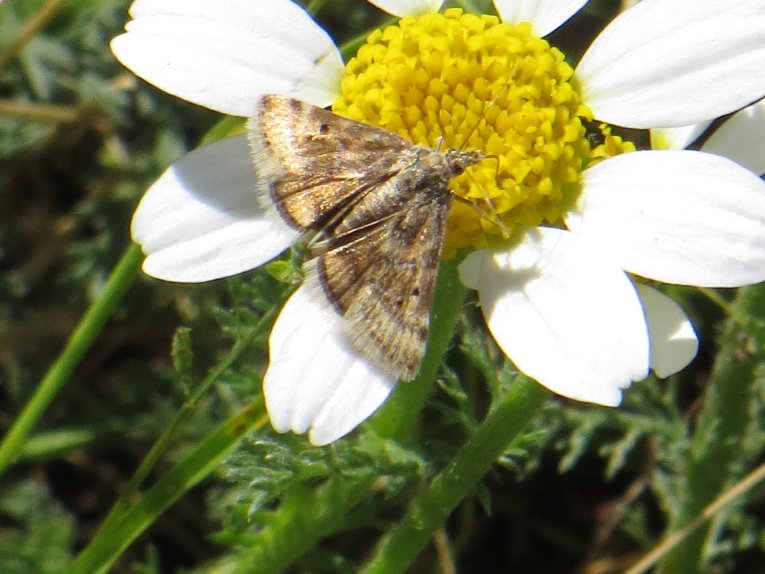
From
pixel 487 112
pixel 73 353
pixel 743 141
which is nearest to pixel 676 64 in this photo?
pixel 743 141

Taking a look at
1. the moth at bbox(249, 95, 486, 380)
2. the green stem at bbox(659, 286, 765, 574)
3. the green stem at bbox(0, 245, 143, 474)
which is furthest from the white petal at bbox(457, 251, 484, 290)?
the green stem at bbox(659, 286, 765, 574)

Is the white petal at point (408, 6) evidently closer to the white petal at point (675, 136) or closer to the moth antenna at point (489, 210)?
the moth antenna at point (489, 210)

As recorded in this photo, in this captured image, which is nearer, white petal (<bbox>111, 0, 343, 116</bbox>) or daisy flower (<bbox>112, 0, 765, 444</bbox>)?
daisy flower (<bbox>112, 0, 765, 444</bbox>)

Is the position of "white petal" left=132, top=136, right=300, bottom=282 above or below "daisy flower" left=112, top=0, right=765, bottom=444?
below

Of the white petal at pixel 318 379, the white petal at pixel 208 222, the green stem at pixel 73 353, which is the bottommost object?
the green stem at pixel 73 353

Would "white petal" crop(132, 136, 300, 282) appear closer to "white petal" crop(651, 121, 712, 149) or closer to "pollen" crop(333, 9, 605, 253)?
"pollen" crop(333, 9, 605, 253)

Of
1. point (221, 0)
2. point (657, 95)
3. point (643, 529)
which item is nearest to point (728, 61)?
point (657, 95)

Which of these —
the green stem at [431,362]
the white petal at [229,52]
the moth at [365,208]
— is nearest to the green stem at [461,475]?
the green stem at [431,362]
